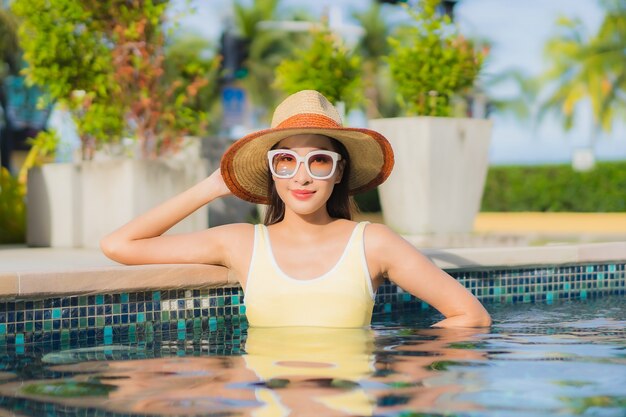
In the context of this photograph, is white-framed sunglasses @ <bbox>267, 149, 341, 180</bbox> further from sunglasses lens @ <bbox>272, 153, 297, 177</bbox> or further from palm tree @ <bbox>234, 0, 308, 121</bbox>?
palm tree @ <bbox>234, 0, 308, 121</bbox>

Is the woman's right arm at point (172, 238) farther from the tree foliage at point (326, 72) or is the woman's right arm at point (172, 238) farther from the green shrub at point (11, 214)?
the tree foliage at point (326, 72)

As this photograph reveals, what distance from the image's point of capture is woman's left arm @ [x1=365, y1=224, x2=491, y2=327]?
4.50 meters

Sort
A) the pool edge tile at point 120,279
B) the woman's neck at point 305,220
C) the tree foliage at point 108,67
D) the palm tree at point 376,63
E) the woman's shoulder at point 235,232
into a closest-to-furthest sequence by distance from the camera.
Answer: the woman's neck at point 305,220, the woman's shoulder at point 235,232, the pool edge tile at point 120,279, the tree foliage at point 108,67, the palm tree at point 376,63

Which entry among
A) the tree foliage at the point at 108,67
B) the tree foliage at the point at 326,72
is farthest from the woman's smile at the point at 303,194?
the tree foliage at the point at 326,72

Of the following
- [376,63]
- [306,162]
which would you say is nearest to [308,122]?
[306,162]

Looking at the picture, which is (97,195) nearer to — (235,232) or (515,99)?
(235,232)

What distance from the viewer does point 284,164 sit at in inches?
173

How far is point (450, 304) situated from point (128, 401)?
1734mm

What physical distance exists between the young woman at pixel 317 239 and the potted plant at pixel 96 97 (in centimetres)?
553

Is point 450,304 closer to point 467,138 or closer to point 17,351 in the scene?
point 17,351

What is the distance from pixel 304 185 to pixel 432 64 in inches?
333

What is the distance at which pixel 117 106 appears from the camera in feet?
36.1

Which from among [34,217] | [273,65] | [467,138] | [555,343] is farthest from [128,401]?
[273,65]

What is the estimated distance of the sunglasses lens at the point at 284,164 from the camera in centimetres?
436
